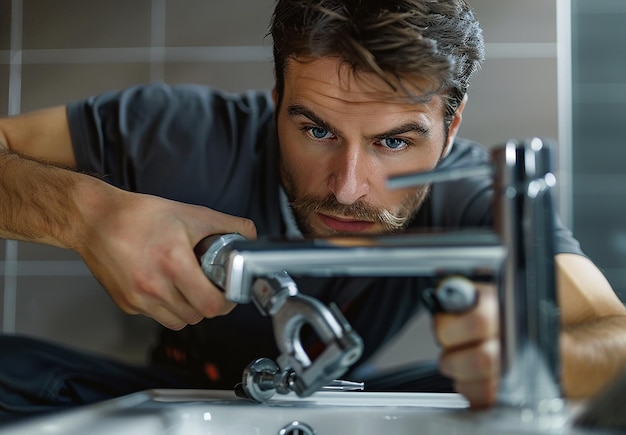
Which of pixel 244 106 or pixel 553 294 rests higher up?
pixel 244 106

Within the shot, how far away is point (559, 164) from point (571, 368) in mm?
289

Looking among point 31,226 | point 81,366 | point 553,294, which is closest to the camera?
point 553,294

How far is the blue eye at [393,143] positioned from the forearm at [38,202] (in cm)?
33

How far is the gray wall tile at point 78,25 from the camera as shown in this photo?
93 cm

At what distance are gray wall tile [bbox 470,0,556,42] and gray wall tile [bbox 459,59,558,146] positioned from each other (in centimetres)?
3

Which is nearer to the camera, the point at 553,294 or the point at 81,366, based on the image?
the point at 553,294

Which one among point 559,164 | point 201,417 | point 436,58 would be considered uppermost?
point 436,58

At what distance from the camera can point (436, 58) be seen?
80 centimetres

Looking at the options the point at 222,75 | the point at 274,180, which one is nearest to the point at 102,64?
the point at 222,75

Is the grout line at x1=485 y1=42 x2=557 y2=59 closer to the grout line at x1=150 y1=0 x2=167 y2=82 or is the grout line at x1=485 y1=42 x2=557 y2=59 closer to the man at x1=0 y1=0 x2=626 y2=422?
the man at x1=0 y1=0 x2=626 y2=422

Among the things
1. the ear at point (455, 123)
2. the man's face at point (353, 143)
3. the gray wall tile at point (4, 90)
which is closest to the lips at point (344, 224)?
the man's face at point (353, 143)

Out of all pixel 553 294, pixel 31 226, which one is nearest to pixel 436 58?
pixel 553 294

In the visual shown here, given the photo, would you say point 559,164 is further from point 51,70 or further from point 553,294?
point 51,70

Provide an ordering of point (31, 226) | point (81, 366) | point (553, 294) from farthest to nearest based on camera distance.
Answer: point (81, 366)
point (31, 226)
point (553, 294)
